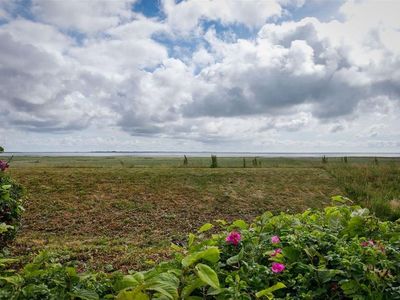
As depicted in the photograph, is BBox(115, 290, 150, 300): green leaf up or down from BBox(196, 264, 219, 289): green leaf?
down

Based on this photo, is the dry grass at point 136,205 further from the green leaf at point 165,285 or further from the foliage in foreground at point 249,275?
the green leaf at point 165,285

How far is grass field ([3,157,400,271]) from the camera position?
8781 mm

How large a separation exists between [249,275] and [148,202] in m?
12.0

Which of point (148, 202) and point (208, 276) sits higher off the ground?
point (208, 276)

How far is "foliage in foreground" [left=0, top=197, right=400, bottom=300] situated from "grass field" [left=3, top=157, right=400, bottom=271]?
4.88 metres

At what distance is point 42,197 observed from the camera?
13.4 metres

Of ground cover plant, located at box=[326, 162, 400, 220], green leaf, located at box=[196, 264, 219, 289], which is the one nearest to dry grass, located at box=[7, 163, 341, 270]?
ground cover plant, located at box=[326, 162, 400, 220]

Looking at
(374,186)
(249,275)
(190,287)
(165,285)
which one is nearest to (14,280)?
(165,285)

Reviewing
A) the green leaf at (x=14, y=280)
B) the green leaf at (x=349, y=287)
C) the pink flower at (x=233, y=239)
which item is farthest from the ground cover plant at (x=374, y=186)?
the green leaf at (x=14, y=280)

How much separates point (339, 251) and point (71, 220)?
1082cm

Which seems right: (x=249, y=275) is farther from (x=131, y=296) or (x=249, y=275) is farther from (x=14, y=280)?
(x=14, y=280)

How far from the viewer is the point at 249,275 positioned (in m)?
2.08

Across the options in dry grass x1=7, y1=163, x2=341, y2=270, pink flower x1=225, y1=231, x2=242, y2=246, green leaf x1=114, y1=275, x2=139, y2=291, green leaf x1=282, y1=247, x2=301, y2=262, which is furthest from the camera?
dry grass x1=7, y1=163, x2=341, y2=270

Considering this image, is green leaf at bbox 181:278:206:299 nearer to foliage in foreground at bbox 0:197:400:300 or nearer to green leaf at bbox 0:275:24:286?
foliage in foreground at bbox 0:197:400:300
